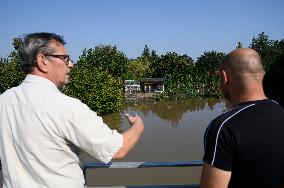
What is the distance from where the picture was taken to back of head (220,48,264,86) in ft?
5.43

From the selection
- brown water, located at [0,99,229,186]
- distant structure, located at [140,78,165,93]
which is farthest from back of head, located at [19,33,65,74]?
distant structure, located at [140,78,165,93]

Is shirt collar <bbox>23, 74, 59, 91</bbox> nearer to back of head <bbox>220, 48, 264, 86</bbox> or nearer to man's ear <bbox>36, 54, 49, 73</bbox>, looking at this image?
man's ear <bbox>36, 54, 49, 73</bbox>

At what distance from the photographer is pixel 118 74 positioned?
3453cm

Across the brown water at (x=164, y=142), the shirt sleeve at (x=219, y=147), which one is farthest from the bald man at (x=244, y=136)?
the brown water at (x=164, y=142)

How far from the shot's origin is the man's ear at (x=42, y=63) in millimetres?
1834

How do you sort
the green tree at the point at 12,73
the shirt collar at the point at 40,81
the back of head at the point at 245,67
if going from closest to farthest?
the back of head at the point at 245,67 < the shirt collar at the point at 40,81 < the green tree at the point at 12,73

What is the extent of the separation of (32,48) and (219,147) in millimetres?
1103

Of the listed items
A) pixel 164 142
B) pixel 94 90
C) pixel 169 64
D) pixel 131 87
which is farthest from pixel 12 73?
pixel 169 64

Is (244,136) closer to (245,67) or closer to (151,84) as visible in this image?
(245,67)

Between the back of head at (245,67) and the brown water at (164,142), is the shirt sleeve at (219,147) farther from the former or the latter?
the brown water at (164,142)

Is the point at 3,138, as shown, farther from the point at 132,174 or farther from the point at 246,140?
the point at 132,174

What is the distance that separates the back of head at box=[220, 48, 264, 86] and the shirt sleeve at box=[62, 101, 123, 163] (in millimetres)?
673

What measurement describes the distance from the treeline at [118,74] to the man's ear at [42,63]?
94cm

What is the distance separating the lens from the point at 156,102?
2708 cm
